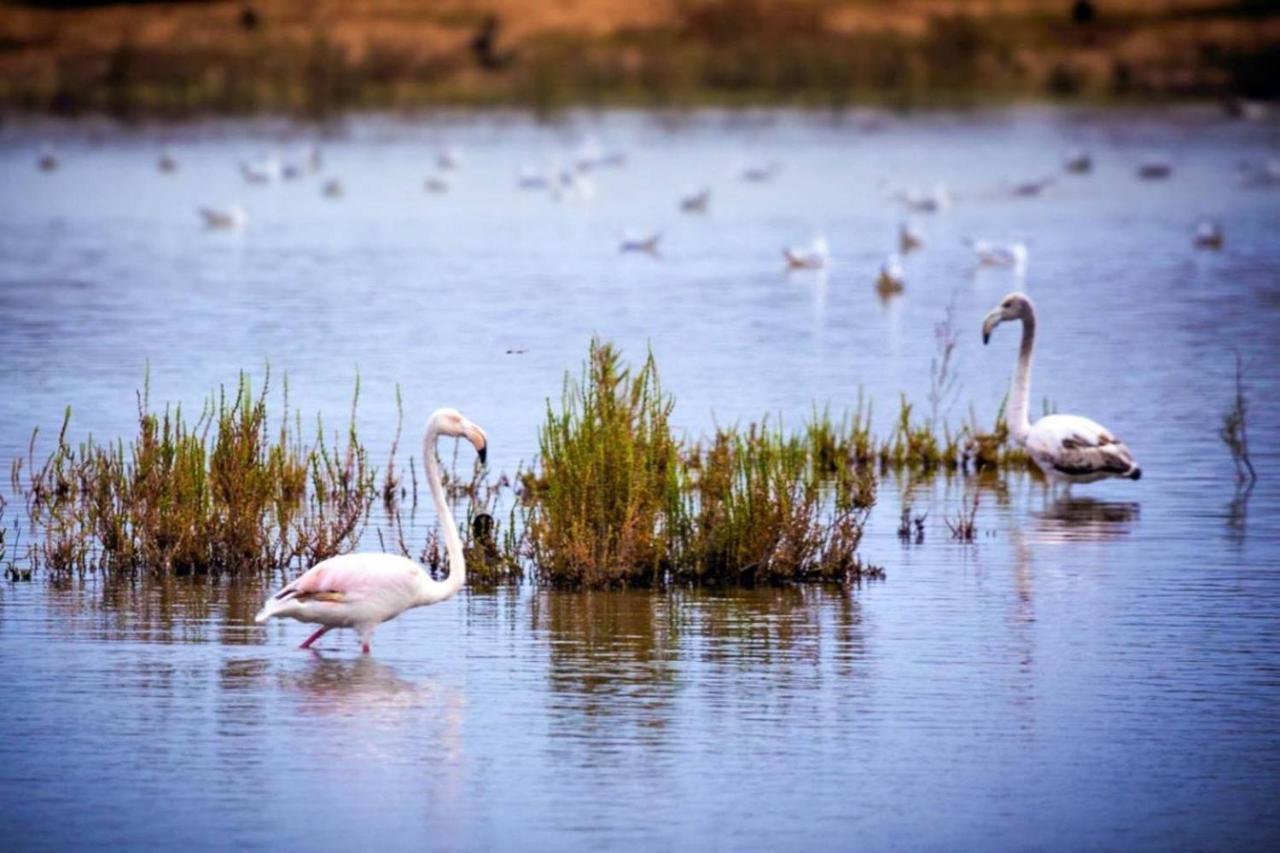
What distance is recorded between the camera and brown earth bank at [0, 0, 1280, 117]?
246 ft

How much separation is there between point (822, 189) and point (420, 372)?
1128 inches

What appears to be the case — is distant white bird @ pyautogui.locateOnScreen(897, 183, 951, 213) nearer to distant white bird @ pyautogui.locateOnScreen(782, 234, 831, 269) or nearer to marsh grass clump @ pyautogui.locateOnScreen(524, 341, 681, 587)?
distant white bird @ pyautogui.locateOnScreen(782, 234, 831, 269)

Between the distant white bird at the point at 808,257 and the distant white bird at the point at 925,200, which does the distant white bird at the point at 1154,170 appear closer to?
the distant white bird at the point at 925,200

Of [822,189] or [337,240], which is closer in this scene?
[337,240]

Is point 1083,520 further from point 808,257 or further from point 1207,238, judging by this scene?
point 1207,238

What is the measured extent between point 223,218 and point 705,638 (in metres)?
30.6

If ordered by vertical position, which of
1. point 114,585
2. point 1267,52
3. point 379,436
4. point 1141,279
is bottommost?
point 114,585

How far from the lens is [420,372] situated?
22109mm

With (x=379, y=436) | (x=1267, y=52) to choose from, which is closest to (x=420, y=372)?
(x=379, y=436)

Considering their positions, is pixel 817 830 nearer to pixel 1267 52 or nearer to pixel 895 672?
pixel 895 672

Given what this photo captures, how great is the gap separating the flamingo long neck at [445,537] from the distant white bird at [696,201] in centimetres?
3225

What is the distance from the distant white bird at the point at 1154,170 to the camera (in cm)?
5059

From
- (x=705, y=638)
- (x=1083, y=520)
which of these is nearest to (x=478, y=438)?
(x=705, y=638)

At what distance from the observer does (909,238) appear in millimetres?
36469
